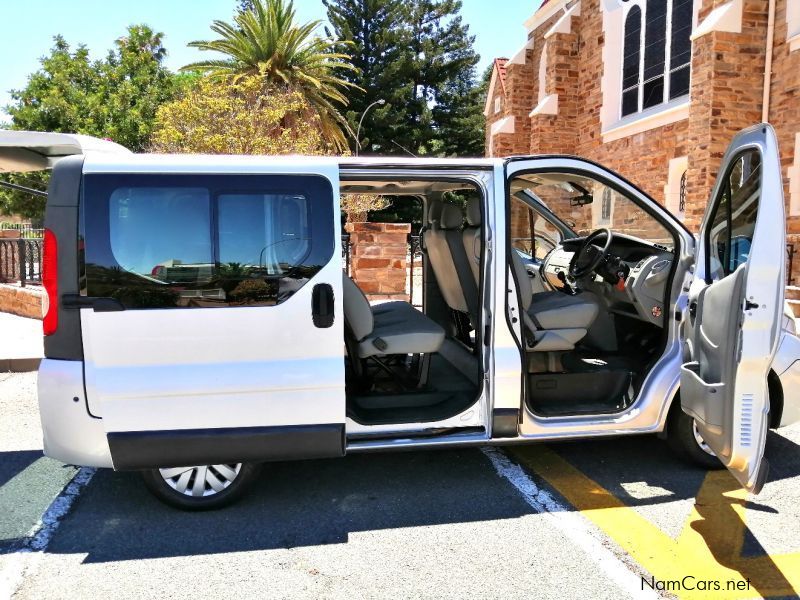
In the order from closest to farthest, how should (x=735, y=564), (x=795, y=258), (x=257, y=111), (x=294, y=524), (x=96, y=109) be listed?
(x=735, y=564) → (x=294, y=524) → (x=795, y=258) → (x=257, y=111) → (x=96, y=109)

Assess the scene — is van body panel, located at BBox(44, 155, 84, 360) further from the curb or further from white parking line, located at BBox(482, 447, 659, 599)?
the curb

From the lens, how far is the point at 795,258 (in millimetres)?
10508

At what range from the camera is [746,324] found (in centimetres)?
296

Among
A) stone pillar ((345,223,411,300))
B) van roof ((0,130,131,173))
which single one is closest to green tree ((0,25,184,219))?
stone pillar ((345,223,411,300))

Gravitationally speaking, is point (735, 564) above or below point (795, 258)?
below

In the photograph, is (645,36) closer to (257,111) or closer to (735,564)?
(257,111)

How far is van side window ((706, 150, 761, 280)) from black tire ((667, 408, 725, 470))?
968 mm

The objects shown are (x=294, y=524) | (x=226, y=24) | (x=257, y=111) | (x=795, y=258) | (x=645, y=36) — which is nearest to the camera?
(x=294, y=524)

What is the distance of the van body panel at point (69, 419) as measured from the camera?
3162 millimetres

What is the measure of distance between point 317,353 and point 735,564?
220cm

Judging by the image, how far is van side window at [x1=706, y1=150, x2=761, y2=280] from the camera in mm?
3182

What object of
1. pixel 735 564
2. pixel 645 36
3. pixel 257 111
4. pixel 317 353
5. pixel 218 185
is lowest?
pixel 735 564

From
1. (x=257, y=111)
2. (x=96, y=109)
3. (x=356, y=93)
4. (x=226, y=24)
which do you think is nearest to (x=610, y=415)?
(x=257, y=111)

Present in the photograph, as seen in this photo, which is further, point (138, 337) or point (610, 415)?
point (610, 415)
